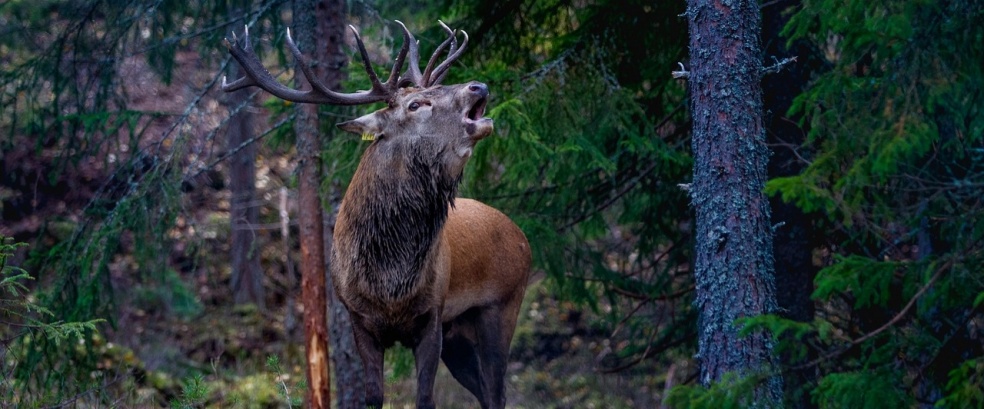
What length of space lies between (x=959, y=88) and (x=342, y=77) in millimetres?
5042

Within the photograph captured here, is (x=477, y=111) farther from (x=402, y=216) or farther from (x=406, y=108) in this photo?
(x=402, y=216)

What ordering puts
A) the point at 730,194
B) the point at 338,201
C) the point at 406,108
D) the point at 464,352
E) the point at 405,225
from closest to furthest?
the point at 730,194
the point at 405,225
the point at 406,108
the point at 464,352
the point at 338,201

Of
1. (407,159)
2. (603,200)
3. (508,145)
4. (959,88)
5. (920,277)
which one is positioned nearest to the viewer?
(920,277)

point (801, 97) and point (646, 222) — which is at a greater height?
point (801, 97)

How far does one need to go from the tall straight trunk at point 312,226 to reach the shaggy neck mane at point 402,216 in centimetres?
190

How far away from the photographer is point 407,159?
655 centimetres

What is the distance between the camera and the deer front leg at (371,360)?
6246mm

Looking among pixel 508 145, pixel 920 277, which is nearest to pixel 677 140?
pixel 508 145

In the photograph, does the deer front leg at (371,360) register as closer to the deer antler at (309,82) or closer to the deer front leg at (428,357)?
the deer front leg at (428,357)

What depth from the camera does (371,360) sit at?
639 centimetres

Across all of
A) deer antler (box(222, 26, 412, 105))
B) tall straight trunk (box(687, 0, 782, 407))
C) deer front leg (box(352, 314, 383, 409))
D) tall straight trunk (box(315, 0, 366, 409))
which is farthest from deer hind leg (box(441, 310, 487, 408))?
tall straight trunk (box(687, 0, 782, 407))

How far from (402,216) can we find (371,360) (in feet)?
2.98

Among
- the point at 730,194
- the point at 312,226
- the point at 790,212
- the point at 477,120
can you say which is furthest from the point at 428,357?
the point at 790,212

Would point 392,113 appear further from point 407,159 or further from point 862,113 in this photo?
point 862,113
